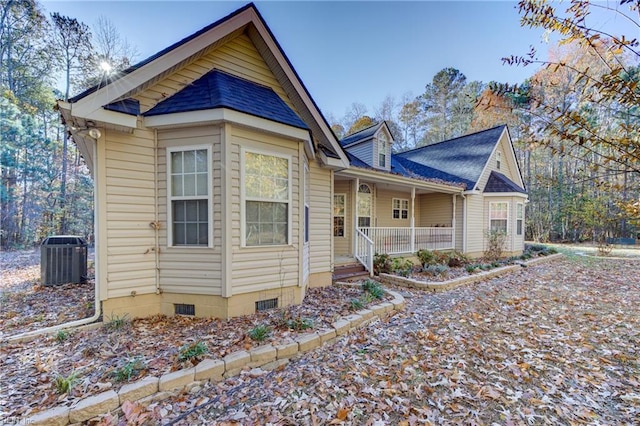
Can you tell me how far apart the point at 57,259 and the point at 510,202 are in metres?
17.3

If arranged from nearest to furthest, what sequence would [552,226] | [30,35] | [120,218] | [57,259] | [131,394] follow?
1. [131,394]
2. [120,218]
3. [57,259]
4. [30,35]
5. [552,226]

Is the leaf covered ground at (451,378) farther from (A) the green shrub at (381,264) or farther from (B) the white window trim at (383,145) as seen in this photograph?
(B) the white window trim at (383,145)

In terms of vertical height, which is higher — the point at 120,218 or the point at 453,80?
the point at 453,80

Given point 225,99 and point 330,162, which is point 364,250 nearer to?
point 330,162

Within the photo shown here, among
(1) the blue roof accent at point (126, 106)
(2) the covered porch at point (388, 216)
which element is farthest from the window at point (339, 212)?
(1) the blue roof accent at point (126, 106)

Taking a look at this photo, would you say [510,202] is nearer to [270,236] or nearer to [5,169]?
[270,236]

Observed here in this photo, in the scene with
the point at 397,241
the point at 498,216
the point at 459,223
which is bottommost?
the point at 397,241

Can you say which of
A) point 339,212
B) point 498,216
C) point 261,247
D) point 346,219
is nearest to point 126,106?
point 261,247

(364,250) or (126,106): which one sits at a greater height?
(126,106)

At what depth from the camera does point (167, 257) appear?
16.0ft

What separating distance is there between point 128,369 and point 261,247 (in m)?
2.57

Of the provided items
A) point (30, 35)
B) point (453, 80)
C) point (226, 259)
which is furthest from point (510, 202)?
point (30, 35)

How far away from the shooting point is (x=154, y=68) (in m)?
4.68

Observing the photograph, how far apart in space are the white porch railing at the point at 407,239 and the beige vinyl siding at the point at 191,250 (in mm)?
5149
